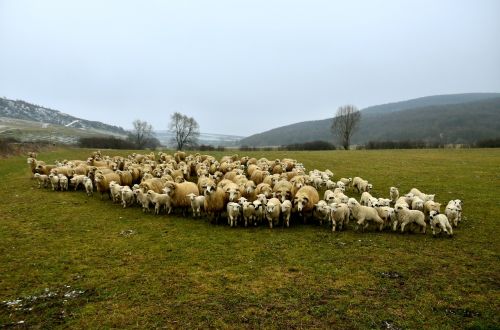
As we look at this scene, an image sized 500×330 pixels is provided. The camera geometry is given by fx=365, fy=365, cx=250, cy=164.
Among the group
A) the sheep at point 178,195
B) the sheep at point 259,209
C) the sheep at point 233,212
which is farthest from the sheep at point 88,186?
the sheep at point 259,209

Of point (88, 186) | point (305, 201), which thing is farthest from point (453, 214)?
point (88, 186)

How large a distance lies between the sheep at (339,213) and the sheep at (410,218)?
2.04m

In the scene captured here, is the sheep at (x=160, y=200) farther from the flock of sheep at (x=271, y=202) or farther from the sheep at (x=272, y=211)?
the sheep at (x=272, y=211)

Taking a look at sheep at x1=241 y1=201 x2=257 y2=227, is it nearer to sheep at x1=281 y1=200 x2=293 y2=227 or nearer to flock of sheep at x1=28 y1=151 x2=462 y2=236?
flock of sheep at x1=28 y1=151 x2=462 y2=236

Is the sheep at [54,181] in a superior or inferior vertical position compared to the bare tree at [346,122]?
inferior

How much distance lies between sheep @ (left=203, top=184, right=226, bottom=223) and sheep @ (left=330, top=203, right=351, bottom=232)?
5.06 meters

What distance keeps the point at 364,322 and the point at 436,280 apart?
10.8 feet

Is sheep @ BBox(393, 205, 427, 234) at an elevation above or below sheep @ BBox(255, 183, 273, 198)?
below

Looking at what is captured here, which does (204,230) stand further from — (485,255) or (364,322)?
(485,255)

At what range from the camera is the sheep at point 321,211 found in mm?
15422

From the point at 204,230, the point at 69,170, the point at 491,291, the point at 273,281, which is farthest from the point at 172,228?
the point at 69,170

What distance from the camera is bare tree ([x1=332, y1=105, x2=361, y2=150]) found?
88250mm

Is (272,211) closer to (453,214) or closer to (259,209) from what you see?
(259,209)

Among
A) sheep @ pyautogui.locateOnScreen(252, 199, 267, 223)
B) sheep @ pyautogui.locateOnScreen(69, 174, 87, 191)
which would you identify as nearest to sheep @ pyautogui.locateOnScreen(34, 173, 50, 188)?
sheep @ pyautogui.locateOnScreen(69, 174, 87, 191)
